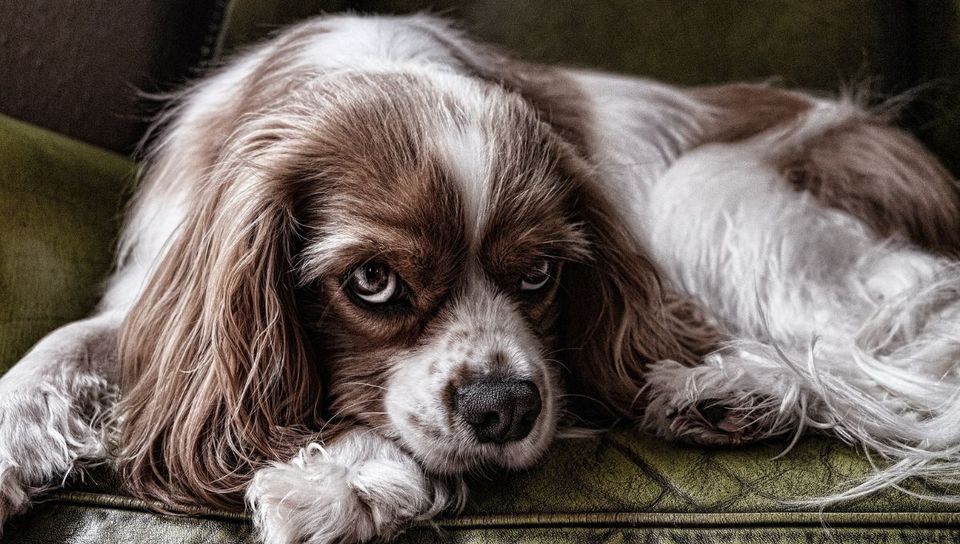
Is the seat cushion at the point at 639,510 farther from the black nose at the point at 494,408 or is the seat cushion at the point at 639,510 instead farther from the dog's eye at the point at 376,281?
the dog's eye at the point at 376,281

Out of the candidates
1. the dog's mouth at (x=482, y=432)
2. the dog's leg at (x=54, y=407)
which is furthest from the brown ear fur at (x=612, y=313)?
the dog's leg at (x=54, y=407)

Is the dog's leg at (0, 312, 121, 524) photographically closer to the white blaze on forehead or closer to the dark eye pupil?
the dark eye pupil

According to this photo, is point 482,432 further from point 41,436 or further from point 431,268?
point 41,436

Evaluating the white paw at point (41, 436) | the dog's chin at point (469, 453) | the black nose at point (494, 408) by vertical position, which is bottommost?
the white paw at point (41, 436)

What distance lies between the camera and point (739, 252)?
2.25m

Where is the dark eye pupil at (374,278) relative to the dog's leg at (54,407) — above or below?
above

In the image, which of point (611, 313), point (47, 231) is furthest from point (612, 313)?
point (47, 231)

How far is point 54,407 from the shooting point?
167cm

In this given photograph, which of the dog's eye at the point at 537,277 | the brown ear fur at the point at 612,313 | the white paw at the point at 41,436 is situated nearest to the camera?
the white paw at the point at 41,436

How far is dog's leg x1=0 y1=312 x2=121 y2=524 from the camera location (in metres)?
1.51

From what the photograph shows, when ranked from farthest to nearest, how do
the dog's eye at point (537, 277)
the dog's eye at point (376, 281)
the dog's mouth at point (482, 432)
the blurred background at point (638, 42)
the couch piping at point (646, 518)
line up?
the blurred background at point (638, 42) → the dog's eye at point (537, 277) → the dog's eye at point (376, 281) → the dog's mouth at point (482, 432) → the couch piping at point (646, 518)

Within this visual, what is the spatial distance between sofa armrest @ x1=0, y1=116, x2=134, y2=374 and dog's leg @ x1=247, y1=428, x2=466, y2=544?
31.5 inches

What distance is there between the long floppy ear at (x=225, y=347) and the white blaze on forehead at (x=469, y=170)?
352 mm

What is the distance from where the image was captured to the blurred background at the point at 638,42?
2520 millimetres
